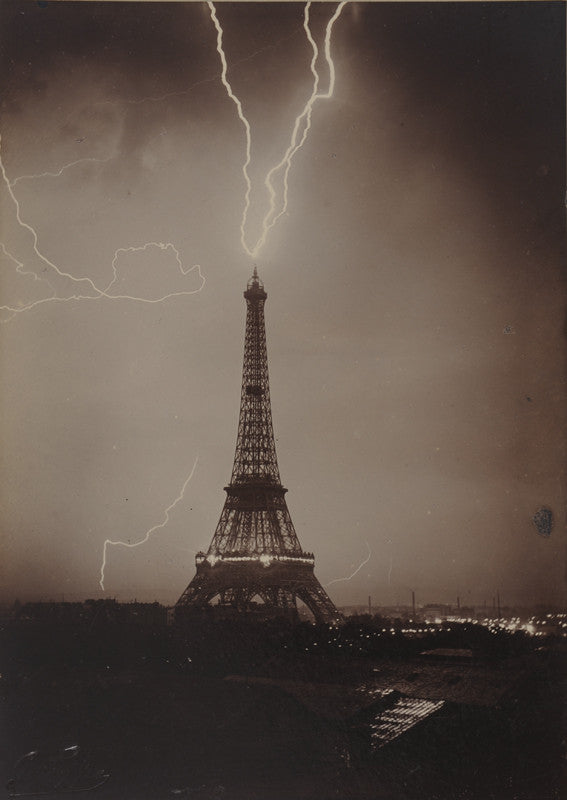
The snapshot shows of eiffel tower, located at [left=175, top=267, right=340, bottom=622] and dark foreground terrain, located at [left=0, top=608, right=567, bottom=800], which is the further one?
eiffel tower, located at [left=175, top=267, right=340, bottom=622]

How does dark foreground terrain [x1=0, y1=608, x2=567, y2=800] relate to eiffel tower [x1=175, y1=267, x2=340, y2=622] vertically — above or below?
below

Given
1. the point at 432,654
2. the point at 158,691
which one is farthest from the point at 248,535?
the point at 158,691

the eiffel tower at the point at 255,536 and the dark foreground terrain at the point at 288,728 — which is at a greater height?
the eiffel tower at the point at 255,536

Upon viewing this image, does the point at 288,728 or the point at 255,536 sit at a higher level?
the point at 255,536

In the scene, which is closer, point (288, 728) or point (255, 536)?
point (288, 728)
